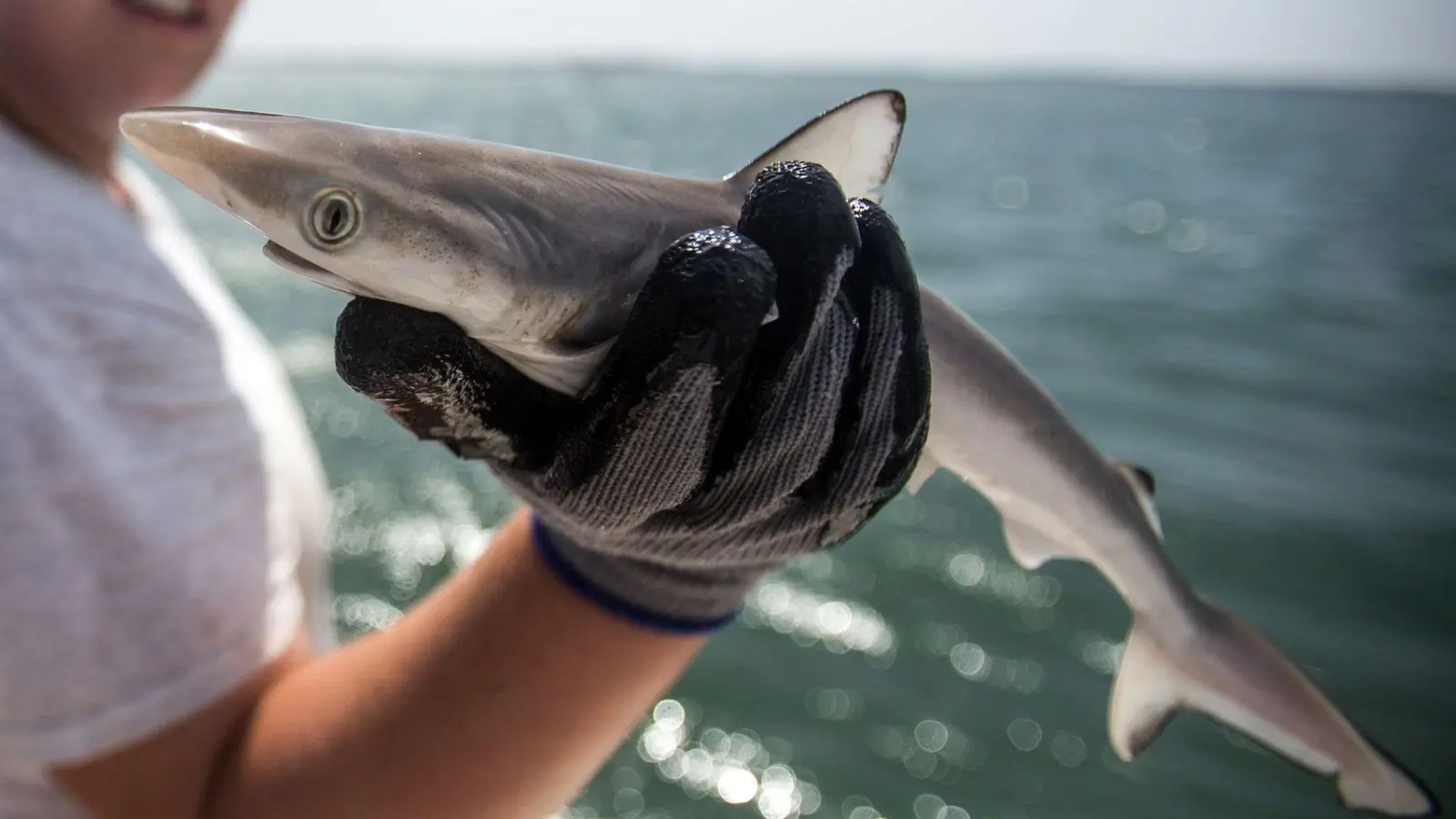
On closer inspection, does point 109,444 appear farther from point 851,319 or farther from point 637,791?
point 637,791

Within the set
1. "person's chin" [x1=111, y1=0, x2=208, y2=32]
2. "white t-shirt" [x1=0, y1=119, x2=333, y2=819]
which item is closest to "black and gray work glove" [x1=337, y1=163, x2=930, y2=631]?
"white t-shirt" [x1=0, y1=119, x2=333, y2=819]

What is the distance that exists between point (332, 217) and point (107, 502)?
751 mm

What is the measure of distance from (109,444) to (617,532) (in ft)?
2.83

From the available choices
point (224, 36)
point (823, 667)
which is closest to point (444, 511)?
point (823, 667)

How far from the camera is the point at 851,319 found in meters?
1.39

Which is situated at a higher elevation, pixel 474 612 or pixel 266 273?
pixel 474 612

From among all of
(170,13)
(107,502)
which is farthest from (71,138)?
(107,502)

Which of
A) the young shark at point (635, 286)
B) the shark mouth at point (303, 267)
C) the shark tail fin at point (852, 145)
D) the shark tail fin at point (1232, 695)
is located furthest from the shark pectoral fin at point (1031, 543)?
the shark mouth at point (303, 267)

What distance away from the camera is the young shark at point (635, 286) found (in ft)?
3.49

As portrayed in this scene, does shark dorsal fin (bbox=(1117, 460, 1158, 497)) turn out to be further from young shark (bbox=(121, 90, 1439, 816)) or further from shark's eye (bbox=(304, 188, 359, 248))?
shark's eye (bbox=(304, 188, 359, 248))

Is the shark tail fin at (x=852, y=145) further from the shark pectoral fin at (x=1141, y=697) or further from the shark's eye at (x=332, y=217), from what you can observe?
the shark pectoral fin at (x=1141, y=697)

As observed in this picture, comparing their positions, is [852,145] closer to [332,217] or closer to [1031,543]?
[332,217]

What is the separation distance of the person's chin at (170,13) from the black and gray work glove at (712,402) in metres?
0.97

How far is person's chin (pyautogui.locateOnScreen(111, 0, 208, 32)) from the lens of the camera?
5.57 feet
